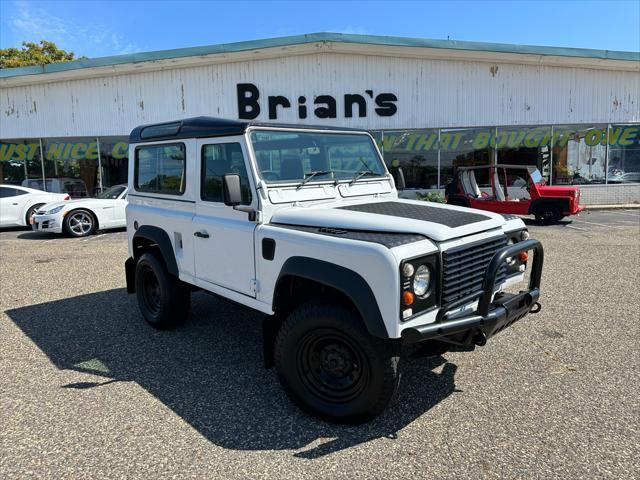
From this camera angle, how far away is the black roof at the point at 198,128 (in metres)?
3.72

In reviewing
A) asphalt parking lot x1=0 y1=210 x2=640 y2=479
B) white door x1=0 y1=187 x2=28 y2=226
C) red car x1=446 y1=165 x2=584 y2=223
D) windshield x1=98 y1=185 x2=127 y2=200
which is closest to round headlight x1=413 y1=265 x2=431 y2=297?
asphalt parking lot x1=0 y1=210 x2=640 y2=479

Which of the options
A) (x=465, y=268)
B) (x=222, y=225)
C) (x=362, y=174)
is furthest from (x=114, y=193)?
(x=465, y=268)

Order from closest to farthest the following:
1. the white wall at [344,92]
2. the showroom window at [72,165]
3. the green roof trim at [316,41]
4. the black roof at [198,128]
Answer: the black roof at [198,128]
the green roof trim at [316,41]
the white wall at [344,92]
the showroom window at [72,165]

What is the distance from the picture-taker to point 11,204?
12492 millimetres

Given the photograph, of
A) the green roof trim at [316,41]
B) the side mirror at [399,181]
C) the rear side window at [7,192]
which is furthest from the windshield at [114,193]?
the side mirror at [399,181]

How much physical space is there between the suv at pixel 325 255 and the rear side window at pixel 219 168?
0.04 feet

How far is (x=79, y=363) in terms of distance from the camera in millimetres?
4113

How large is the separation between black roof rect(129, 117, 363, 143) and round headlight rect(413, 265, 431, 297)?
179 cm

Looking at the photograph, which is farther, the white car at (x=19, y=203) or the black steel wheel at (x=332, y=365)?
the white car at (x=19, y=203)

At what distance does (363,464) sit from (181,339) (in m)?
2.60

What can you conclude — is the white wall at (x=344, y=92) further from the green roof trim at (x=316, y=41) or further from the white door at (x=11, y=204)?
the white door at (x=11, y=204)

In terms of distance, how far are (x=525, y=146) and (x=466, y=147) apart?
2199 millimetres

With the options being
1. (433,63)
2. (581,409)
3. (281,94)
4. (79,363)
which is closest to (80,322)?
(79,363)

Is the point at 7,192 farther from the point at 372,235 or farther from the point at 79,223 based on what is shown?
the point at 372,235
